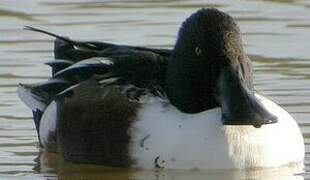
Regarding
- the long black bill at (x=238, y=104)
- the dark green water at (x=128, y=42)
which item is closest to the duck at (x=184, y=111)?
the long black bill at (x=238, y=104)

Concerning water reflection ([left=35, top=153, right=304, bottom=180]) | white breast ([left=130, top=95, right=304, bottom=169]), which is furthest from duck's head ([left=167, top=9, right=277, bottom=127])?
water reflection ([left=35, top=153, right=304, bottom=180])

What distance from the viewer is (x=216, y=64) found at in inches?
366

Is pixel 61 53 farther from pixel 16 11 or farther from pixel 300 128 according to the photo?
pixel 16 11

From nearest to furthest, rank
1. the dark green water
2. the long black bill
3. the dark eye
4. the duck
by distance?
the long black bill
the duck
the dark eye
the dark green water

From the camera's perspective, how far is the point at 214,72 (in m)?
9.30

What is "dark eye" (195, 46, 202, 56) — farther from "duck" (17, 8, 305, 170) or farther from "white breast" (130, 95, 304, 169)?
"white breast" (130, 95, 304, 169)

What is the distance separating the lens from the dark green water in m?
9.70

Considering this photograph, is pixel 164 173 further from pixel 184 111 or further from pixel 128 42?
pixel 128 42

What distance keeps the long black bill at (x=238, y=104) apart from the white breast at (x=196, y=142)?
229 millimetres

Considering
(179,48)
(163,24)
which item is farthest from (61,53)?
(163,24)

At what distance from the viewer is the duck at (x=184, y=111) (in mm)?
9250

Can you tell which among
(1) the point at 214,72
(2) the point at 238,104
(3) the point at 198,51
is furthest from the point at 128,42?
(2) the point at 238,104

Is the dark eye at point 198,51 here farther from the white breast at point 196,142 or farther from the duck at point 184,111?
the white breast at point 196,142

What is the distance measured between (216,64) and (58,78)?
1.32 metres
